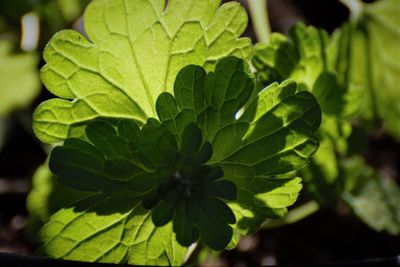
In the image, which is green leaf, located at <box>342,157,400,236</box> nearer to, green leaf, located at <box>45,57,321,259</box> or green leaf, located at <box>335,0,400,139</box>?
green leaf, located at <box>335,0,400,139</box>

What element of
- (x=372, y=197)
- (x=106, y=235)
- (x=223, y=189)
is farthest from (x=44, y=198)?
(x=372, y=197)

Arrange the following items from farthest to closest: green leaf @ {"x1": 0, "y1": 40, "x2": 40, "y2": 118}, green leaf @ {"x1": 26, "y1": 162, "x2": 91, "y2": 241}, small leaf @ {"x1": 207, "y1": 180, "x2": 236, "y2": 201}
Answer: green leaf @ {"x1": 0, "y1": 40, "x2": 40, "y2": 118} → green leaf @ {"x1": 26, "y1": 162, "x2": 91, "y2": 241} → small leaf @ {"x1": 207, "y1": 180, "x2": 236, "y2": 201}

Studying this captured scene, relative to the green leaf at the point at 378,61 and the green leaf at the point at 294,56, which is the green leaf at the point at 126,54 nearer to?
the green leaf at the point at 294,56

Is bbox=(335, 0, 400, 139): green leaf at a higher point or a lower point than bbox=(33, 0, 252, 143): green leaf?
lower

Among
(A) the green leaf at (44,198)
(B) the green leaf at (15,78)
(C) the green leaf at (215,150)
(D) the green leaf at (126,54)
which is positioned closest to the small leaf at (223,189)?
(C) the green leaf at (215,150)

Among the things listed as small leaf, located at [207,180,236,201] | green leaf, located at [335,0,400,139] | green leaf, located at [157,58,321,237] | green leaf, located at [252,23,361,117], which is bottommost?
green leaf, located at [335,0,400,139]

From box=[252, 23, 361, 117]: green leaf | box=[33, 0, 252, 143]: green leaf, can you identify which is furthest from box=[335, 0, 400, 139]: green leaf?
box=[33, 0, 252, 143]: green leaf
